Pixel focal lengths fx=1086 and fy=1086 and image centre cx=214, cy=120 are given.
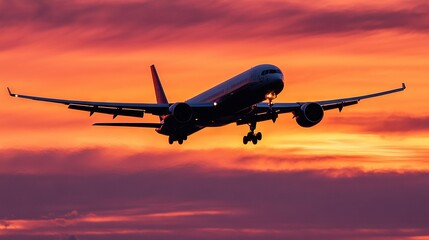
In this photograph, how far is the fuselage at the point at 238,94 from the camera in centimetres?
9169

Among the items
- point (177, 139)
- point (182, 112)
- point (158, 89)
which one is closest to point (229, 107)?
point (182, 112)

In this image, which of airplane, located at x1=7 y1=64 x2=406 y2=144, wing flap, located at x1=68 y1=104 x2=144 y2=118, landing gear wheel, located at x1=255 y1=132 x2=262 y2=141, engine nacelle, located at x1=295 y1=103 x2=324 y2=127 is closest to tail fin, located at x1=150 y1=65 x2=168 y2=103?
airplane, located at x1=7 y1=64 x2=406 y2=144

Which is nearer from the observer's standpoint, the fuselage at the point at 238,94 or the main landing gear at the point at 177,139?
the fuselage at the point at 238,94

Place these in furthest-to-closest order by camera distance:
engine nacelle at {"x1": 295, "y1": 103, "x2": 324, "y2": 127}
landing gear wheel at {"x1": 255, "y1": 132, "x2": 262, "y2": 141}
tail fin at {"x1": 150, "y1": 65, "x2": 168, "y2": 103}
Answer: tail fin at {"x1": 150, "y1": 65, "x2": 168, "y2": 103} → landing gear wheel at {"x1": 255, "y1": 132, "x2": 262, "y2": 141} → engine nacelle at {"x1": 295, "y1": 103, "x2": 324, "y2": 127}

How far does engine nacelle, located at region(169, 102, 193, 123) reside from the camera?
9562 cm

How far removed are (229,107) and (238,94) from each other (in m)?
1.74

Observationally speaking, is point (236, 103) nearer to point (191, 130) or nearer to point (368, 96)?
point (191, 130)

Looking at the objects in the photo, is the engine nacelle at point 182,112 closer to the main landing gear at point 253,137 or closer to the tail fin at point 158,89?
the main landing gear at point 253,137

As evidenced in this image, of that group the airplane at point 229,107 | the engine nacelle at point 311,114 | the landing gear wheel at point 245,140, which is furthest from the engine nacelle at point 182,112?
the engine nacelle at point 311,114

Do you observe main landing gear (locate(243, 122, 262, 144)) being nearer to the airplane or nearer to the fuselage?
the airplane

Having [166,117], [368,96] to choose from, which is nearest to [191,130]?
[166,117]

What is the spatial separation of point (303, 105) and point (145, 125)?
15.4 metres

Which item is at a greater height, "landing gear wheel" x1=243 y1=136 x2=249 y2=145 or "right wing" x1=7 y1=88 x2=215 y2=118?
"right wing" x1=7 y1=88 x2=215 y2=118

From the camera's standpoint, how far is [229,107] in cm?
9406
